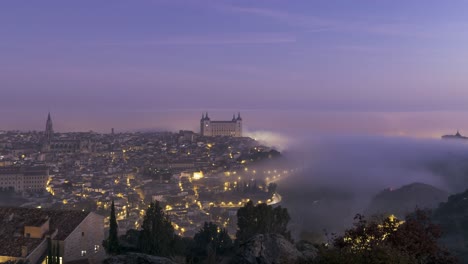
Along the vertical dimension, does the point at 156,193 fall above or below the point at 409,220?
below

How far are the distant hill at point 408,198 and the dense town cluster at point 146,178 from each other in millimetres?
13904

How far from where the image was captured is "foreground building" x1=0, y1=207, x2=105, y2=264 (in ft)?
59.1

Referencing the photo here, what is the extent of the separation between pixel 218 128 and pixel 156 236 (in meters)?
155

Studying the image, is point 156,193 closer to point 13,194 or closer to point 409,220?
point 13,194

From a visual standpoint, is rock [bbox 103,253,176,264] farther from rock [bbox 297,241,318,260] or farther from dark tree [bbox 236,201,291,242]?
dark tree [bbox 236,201,291,242]

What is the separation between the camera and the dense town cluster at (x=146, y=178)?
173ft

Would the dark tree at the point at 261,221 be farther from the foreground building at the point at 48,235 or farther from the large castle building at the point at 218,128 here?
the large castle building at the point at 218,128

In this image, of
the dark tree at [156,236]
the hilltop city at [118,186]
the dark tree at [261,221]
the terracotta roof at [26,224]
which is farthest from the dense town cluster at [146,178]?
the dark tree at [156,236]

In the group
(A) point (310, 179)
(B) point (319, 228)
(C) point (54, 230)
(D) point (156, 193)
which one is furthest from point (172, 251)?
(A) point (310, 179)

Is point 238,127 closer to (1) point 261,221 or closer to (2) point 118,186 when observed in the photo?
(2) point 118,186

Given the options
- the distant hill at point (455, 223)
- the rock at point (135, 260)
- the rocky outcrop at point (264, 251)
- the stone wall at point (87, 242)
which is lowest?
the distant hill at point (455, 223)

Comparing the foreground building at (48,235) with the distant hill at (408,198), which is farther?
the distant hill at (408,198)

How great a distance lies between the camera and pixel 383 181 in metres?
86.2

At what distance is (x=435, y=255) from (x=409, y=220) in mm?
969
